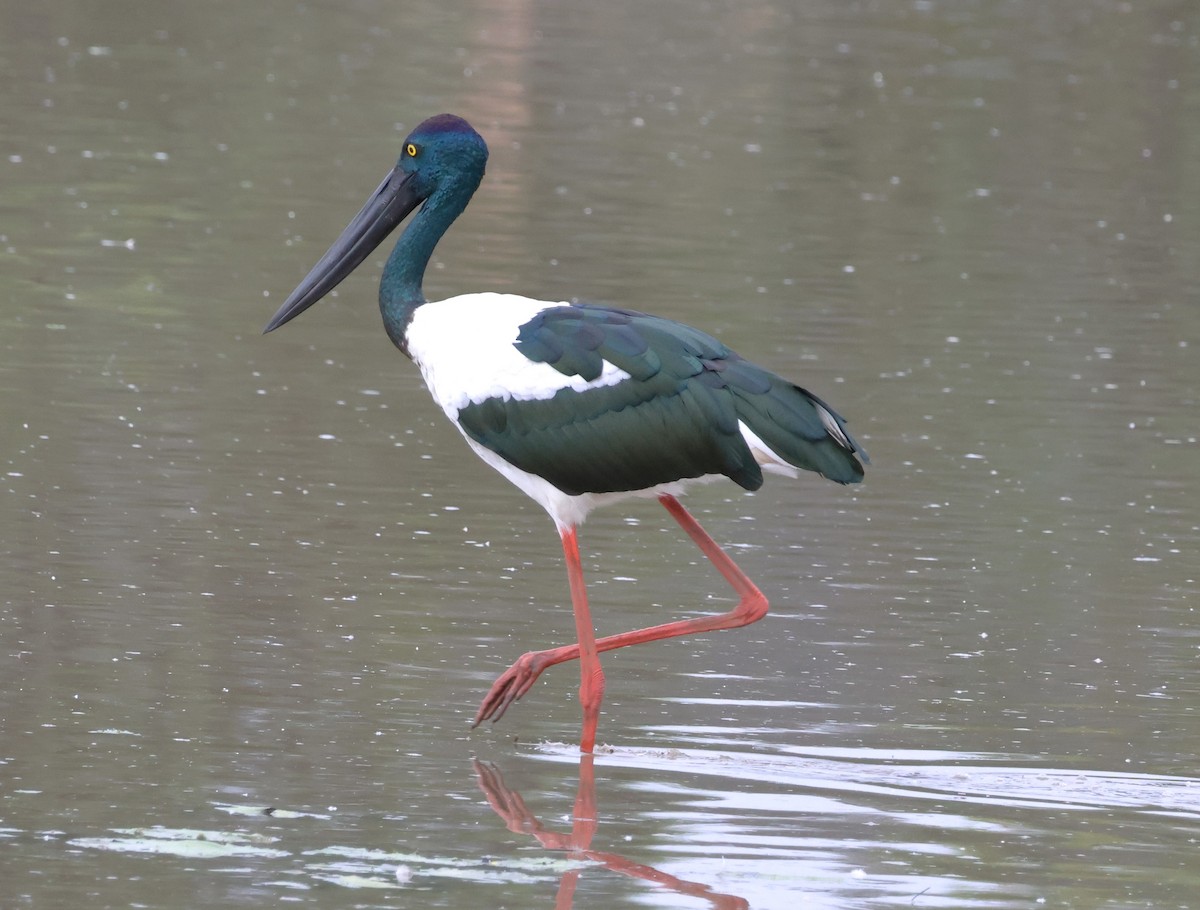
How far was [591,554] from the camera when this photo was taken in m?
8.37

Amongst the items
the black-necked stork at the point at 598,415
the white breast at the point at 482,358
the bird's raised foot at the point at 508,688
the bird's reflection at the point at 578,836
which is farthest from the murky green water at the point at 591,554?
the white breast at the point at 482,358

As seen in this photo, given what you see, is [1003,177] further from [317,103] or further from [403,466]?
[403,466]

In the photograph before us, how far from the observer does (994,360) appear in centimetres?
1168

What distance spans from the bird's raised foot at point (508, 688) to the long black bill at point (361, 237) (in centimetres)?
163

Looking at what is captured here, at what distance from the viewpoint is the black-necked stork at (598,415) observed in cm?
648

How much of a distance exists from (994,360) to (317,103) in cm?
950

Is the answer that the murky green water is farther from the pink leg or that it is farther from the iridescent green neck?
the iridescent green neck

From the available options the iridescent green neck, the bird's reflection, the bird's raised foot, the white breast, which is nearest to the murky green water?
the bird's reflection

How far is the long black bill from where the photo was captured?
297 inches

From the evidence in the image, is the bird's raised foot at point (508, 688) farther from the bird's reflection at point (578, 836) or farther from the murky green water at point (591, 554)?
the bird's reflection at point (578, 836)

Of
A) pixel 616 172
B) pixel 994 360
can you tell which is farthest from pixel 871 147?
pixel 994 360

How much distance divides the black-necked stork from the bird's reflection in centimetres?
35

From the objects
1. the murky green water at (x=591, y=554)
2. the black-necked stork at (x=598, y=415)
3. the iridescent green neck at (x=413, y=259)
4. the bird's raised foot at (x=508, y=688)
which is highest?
the iridescent green neck at (x=413, y=259)

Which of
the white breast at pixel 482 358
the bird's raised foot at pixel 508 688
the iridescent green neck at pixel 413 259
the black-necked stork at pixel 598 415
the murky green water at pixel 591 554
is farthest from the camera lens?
→ the iridescent green neck at pixel 413 259
